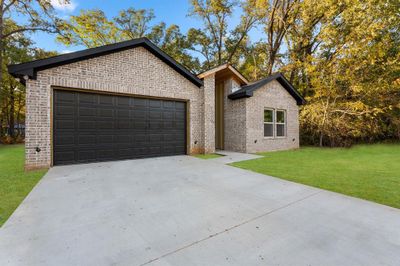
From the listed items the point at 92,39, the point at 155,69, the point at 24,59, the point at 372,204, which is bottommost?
the point at 372,204

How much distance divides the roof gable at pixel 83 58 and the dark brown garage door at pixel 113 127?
89cm

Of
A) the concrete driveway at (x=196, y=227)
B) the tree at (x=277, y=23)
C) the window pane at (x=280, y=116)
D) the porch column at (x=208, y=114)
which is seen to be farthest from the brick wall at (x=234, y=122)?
the tree at (x=277, y=23)

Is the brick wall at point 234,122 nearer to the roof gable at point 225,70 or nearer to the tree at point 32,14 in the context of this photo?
the roof gable at point 225,70

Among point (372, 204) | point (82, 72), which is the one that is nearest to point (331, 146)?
point (372, 204)

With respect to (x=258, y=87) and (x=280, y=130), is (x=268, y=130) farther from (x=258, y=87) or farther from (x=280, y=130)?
(x=258, y=87)

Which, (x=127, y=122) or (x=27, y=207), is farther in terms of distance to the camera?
(x=127, y=122)

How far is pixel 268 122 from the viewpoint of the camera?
11.1 meters

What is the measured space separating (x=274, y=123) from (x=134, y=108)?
7.90 metres

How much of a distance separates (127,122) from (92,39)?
55.1 ft

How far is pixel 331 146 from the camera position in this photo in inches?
500

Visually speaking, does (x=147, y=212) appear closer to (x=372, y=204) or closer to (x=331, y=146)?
(x=372, y=204)

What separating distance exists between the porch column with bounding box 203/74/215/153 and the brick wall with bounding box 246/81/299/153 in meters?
1.90

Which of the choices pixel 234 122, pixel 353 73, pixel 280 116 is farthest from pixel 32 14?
pixel 353 73

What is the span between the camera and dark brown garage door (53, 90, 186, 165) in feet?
21.0
